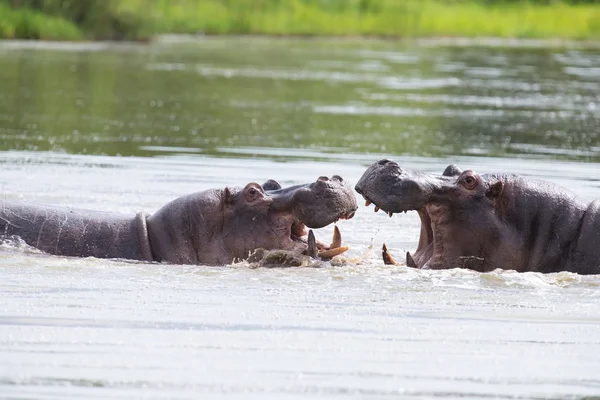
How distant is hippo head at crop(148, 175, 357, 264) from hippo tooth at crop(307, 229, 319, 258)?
0.01 metres

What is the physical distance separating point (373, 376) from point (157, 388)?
2.67 ft

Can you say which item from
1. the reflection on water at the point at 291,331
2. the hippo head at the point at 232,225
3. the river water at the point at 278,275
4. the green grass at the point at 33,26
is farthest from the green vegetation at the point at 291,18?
the reflection on water at the point at 291,331

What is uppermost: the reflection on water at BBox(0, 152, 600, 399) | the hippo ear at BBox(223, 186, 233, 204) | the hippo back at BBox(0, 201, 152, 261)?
the hippo ear at BBox(223, 186, 233, 204)

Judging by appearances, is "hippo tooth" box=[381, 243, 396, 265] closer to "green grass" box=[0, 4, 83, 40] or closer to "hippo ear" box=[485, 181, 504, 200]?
"hippo ear" box=[485, 181, 504, 200]

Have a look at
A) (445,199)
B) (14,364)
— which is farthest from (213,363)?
(445,199)

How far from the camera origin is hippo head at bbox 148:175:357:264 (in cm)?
693

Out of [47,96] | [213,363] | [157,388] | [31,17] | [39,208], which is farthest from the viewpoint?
[31,17]

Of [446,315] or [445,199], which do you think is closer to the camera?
[446,315]

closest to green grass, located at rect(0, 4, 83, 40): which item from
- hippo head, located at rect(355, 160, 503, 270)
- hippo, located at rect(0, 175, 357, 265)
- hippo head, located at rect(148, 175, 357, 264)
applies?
hippo, located at rect(0, 175, 357, 265)

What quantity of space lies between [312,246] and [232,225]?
47cm

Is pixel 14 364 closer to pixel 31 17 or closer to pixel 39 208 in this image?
pixel 39 208

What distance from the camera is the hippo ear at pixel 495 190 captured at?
671 centimetres

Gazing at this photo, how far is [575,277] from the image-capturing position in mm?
6652

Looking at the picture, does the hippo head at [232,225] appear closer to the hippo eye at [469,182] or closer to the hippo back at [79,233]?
the hippo back at [79,233]
